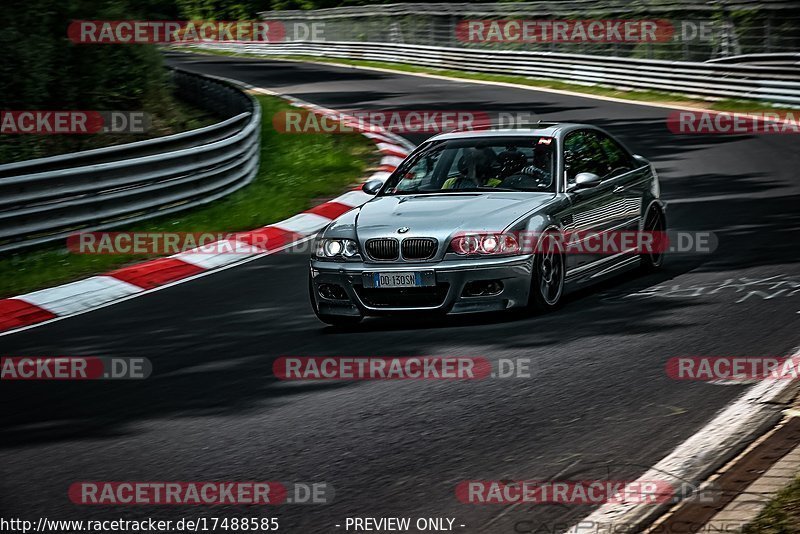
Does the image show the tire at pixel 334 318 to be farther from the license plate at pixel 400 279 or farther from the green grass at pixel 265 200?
the green grass at pixel 265 200

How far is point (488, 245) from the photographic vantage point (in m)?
8.44

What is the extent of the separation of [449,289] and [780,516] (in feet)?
13.4

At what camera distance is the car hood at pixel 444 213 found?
8516 millimetres

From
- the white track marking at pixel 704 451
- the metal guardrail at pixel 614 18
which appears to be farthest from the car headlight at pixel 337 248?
the metal guardrail at pixel 614 18

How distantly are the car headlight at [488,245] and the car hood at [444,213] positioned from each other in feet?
0.18

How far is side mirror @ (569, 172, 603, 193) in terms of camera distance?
360 inches

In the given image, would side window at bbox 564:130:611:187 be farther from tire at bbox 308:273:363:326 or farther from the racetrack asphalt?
tire at bbox 308:273:363:326

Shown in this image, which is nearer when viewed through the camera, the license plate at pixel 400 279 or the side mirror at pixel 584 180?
the license plate at pixel 400 279

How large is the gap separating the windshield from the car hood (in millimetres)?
183

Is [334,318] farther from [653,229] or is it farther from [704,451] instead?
[704,451]

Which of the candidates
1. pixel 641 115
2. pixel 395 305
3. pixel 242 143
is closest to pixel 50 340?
pixel 395 305

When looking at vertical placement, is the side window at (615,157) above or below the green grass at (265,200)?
above

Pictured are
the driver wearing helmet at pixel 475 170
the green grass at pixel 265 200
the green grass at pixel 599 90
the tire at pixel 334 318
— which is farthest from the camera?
the green grass at pixel 599 90

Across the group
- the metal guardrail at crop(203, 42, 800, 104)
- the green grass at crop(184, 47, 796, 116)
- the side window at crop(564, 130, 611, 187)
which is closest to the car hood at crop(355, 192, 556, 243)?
the side window at crop(564, 130, 611, 187)
